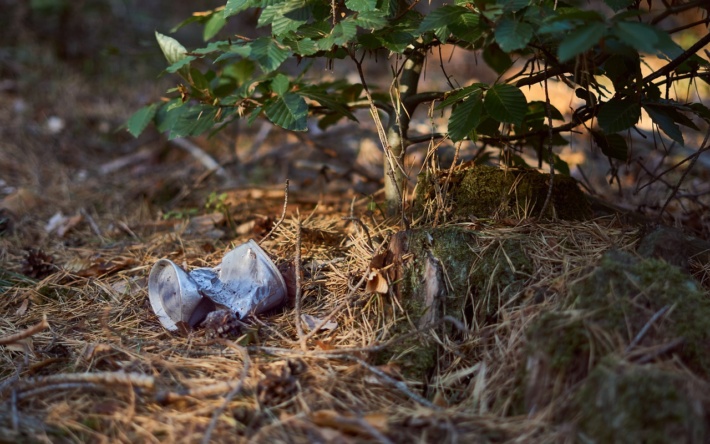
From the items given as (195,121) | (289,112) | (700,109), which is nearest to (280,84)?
(289,112)

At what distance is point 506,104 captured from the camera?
6.28 feet

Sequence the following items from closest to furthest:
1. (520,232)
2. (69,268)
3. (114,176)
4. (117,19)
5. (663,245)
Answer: (663,245)
(520,232)
(69,268)
(114,176)
(117,19)

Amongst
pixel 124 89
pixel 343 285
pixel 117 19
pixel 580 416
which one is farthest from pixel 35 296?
pixel 117 19

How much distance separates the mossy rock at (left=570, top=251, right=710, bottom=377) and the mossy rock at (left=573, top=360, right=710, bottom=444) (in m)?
0.17

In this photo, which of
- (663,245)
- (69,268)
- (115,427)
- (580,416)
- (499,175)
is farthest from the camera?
(69,268)

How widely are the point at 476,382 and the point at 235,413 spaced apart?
0.65 meters

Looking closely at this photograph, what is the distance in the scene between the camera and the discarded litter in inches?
77.2

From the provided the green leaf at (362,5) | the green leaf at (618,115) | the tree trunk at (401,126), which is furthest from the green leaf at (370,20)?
the green leaf at (618,115)

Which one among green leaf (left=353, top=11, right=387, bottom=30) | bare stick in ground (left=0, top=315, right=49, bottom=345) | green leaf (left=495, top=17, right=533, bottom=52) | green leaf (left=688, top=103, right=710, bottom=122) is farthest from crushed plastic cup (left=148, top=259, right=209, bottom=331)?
green leaf (left=688, top=103, right=710, bottom=122)

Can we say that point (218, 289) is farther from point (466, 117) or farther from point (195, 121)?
point (466, 117)

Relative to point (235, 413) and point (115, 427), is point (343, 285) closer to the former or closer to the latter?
point (235, 413)

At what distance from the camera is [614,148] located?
2.29m

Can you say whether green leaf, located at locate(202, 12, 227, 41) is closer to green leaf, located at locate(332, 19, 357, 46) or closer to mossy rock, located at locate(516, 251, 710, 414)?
green leaf, located at locate(332, 19, 357, 46)

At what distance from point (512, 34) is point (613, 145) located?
2.97 ft
